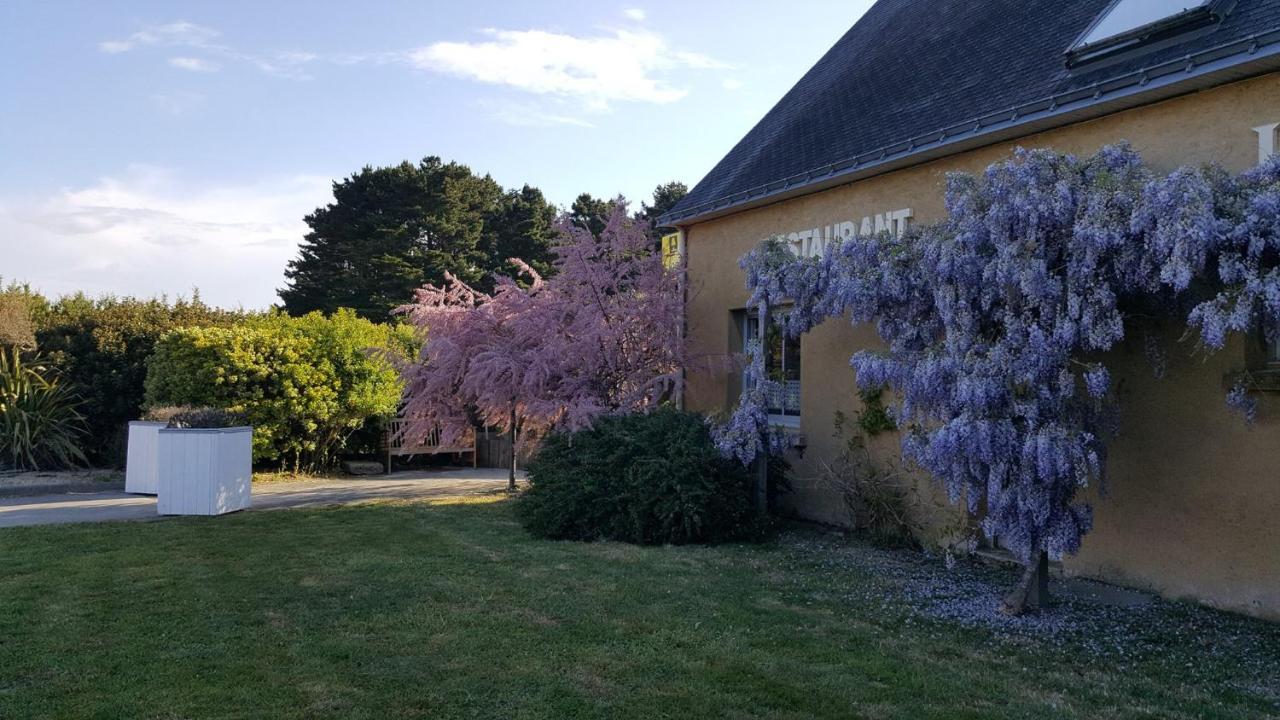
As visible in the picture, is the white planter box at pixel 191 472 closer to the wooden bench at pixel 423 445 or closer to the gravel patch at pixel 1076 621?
the wooden bench at pixel 423 445

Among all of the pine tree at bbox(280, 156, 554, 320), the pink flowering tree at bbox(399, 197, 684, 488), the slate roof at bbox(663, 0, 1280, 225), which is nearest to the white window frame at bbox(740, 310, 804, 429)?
the pink flowering tree at bbox(399, 197, 684, 488)

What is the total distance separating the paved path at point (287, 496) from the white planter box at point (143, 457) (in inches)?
7.4

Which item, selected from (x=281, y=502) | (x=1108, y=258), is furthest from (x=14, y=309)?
(x=1108, y=258)

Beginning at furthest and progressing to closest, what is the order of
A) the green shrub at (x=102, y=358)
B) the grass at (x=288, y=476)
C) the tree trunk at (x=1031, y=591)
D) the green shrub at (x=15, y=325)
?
the green shrub at (x=102, y=358), the grass at (x=288, y=476), the green shrub at (x=15, y=325), the tree trunk at (x=1031, y=591)

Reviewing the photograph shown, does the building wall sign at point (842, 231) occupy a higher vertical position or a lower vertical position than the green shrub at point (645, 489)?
higher

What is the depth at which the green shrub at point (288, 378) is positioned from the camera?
14711 mm

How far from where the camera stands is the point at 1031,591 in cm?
655

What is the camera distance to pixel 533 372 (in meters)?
11.6

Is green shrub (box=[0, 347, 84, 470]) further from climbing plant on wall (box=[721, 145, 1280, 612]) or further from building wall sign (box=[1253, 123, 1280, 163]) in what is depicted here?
building wall sign (box=[1253, 123, 1280, 163])

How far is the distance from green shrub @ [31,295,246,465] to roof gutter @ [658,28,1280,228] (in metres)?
12.4

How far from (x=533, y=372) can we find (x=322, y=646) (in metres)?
6.22

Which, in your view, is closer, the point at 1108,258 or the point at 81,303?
the point at 1108,258

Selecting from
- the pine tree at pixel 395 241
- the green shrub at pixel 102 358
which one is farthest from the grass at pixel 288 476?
the pine tree at pixel 395 241

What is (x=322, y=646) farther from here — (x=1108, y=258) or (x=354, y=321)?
(x=354, y=321)
